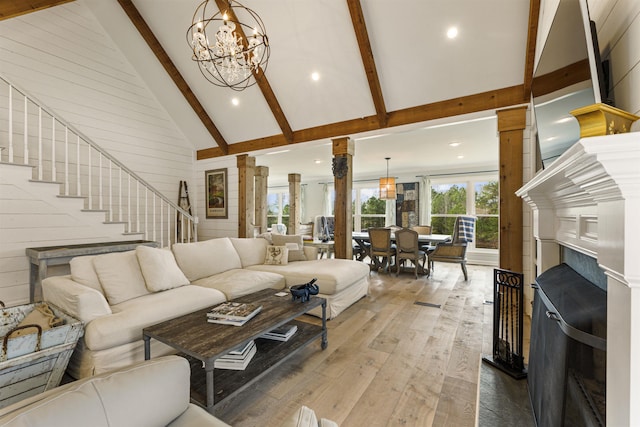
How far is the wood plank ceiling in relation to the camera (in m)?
3.01

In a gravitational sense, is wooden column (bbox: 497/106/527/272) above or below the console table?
above

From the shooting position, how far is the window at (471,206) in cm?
673

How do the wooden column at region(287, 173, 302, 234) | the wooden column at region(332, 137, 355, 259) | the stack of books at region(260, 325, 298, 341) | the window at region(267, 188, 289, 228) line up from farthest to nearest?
the window at region(267, 188, 289, 228) < the wooden column at region(287, 173, 302, 234) < the wooden column at region(332, 137, 355, 259) < the stack of books at region(260, 325, 298, 341)

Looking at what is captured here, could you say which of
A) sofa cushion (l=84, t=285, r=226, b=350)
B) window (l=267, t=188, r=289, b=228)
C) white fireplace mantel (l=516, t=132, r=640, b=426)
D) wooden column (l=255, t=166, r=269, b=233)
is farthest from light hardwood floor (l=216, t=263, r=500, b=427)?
window (l=267, t=188, r=289, b=228)

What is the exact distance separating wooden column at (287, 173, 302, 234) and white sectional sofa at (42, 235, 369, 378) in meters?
3.49

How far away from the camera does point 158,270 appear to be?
2.71 metres

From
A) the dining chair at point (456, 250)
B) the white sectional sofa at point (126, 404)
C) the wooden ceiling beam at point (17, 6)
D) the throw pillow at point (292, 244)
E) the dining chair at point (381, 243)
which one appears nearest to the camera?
the white sectional sofa at point (126, 404)

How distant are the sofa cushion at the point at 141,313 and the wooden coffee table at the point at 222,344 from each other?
255 millimetres

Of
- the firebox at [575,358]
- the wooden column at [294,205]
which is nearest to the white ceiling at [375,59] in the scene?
the wooden column at [294,205]

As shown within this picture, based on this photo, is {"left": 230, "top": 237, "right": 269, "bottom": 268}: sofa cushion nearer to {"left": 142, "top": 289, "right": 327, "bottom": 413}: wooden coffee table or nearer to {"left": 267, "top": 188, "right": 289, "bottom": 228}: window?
{"left": 142, "top": 289, "right": 327, "bottom": 413}: wooden coffee table

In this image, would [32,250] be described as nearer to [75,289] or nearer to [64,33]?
[75,289]

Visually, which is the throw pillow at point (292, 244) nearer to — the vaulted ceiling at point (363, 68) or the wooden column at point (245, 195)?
the wooden column at point (245, 195)

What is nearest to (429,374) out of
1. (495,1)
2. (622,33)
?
(622,33)

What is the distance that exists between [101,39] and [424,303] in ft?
22.4
